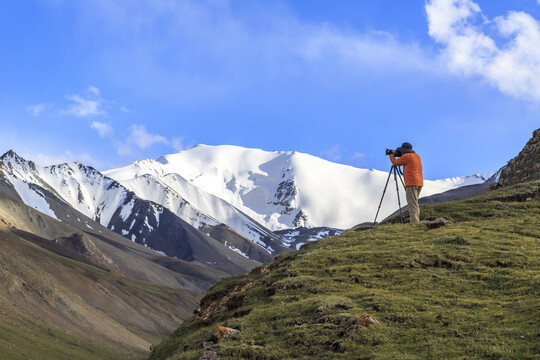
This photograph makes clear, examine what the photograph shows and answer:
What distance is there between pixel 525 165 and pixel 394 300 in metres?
45.3

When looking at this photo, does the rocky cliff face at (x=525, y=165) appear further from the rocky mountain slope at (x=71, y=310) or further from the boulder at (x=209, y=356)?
the rocky mountain slope at (x=71, y=310)

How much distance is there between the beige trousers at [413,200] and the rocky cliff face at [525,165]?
23333 millimetres

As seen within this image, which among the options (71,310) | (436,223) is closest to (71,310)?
(71,310)

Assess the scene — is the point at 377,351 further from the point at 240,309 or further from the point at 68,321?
the point at 68,321

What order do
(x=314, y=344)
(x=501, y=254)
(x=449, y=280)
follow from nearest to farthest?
1. (x=314, y=344)
2. (x=449, y=280)
3. (x=501, y=254)

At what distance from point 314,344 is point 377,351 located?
2.54 meters

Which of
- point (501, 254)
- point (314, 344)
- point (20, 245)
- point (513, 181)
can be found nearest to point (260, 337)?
point (314, 344)

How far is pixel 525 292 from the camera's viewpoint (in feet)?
75.3

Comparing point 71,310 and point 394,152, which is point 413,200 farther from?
point 71,310

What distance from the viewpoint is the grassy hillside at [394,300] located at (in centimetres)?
1942

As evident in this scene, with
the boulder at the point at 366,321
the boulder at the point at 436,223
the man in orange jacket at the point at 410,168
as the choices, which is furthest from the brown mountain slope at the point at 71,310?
the boulder at the point at 366,321

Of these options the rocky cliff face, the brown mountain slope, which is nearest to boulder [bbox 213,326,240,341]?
the rocky cliff face

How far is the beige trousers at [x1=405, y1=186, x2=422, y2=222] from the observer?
3853 centimetres

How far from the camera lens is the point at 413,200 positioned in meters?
39.1
